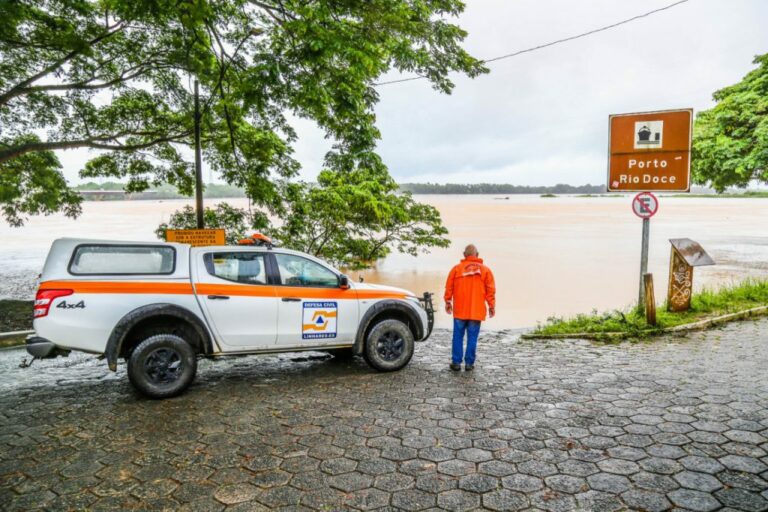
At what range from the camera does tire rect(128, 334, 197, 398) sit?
5230mm

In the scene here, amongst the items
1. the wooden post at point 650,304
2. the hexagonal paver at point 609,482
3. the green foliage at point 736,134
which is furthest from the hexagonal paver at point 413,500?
the green foliage at point 736,134

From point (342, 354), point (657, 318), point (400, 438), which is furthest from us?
point (657, 318)

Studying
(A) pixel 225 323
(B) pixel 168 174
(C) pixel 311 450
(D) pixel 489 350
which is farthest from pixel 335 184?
(C) pixel 311 450

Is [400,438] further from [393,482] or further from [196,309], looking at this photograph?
[196,309]

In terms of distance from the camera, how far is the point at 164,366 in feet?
17.7

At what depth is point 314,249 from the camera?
13281 mm

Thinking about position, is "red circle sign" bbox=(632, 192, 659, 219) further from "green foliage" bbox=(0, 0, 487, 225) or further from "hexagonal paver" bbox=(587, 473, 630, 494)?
"hexagonal paver" bbox=(587, 473, 630, 494)

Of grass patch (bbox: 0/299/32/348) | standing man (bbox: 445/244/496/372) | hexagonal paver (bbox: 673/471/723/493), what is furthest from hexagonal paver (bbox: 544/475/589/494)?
grass patch (bbox: 0/299/32/348)

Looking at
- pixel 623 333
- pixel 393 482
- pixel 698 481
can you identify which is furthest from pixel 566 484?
pixel 623 333

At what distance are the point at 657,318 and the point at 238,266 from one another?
7.73 meters

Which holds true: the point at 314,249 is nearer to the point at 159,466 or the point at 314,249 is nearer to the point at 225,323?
the point at 225,323

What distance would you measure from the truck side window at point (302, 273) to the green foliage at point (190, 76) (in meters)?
2.47

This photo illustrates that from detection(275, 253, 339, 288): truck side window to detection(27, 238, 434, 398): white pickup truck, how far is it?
13mm

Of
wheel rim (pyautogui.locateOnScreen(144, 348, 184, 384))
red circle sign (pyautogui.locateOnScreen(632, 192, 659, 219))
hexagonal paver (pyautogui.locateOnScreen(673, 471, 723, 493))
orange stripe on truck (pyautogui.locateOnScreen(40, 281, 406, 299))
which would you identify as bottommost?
hexagonal paver (pyautogui.locateOnScreen(673, 471, 723, 493))
